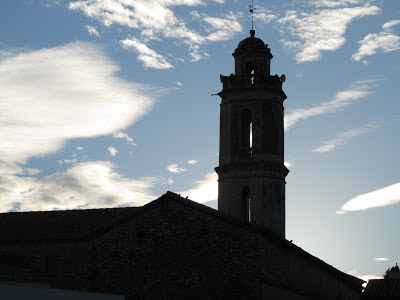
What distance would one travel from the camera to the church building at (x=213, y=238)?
2706 cm

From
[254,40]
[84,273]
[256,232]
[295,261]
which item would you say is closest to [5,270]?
[84,273]

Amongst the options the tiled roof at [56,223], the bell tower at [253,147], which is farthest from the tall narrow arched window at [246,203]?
the tiled roof at [56,223]

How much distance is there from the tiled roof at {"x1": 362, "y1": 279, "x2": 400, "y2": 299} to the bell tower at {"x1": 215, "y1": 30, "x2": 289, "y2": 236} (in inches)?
242

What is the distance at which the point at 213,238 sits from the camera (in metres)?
27.4

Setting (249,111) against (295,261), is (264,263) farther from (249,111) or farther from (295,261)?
(249,111)

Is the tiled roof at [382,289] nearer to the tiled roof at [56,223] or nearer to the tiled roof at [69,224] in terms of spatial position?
the tiled roof at [69,224]

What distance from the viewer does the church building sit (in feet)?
88.8

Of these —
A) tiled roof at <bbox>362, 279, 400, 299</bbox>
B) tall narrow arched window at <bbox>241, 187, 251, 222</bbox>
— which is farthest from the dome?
tiled roof at <bbox>362, 279, 400, 299</bbox>

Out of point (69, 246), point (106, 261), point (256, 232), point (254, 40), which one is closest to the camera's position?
point (256, 232)

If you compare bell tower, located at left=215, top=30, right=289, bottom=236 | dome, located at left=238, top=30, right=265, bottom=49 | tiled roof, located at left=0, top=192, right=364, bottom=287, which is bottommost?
tiled roof, located at left=0, top=192, right=364, bottom=287

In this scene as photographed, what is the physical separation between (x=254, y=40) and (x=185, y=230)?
1435 cm

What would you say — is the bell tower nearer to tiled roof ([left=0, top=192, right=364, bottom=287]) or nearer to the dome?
the dome

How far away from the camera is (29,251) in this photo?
105 feet

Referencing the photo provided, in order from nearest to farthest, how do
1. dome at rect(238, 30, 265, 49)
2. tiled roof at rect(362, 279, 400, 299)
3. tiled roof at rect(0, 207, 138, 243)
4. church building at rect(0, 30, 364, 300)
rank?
church building at rect(0, 30, 364, 300) → tiled roof at rect(0, 207, 138, 243) → tiled roof at rect(362, 279, 400, 299) → dome at rect(238, 30, 265, 49)
